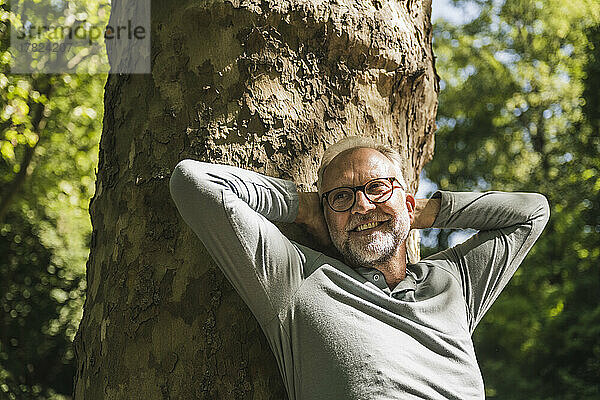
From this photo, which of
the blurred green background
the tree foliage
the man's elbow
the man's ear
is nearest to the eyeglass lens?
the man's ear

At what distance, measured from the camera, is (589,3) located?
17016 millimetres

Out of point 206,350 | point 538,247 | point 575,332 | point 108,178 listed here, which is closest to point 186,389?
point 206,350

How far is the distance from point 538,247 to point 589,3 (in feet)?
22.3

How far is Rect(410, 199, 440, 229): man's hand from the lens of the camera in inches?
105

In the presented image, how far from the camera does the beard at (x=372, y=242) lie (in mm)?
2408

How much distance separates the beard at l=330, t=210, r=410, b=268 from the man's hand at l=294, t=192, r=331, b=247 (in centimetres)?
11

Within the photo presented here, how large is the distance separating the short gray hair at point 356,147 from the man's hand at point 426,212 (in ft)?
0.32

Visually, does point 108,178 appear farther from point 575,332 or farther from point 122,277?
point 575,332

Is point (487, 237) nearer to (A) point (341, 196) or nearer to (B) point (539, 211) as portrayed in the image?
(B) point (539, 211)

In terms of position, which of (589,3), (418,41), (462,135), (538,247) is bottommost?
(538,247)

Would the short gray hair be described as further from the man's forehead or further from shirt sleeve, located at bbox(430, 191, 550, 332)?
shirt sleeve, located at bbox(430, 191, 550, 332)

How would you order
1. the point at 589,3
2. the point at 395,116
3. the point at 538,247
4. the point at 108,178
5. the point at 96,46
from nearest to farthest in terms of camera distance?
the point at 108,178, the point at 395,116, the point at 96,46, the point at 538,247, the point at 589,3

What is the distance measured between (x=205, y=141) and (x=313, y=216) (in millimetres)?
501

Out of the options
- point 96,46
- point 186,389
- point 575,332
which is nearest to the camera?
point 186,389
